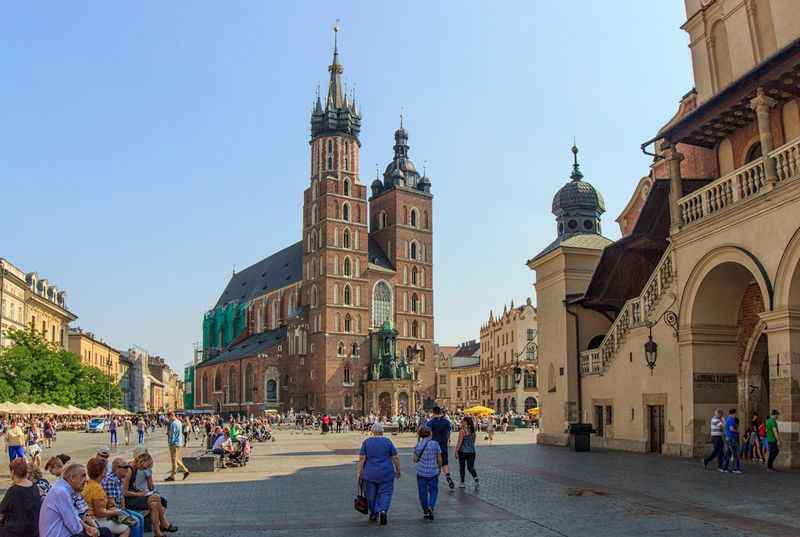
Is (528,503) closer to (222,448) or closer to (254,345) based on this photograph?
(222,448)

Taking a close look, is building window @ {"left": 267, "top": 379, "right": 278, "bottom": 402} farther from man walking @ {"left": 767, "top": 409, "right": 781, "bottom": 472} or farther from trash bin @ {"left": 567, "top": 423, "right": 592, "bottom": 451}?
man walking @ {"left": 767, "top": 409, "right": 781, "bottom": 472}

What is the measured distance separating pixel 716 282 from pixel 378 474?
40.6ft

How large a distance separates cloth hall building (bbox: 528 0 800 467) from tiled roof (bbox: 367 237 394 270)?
208 ft

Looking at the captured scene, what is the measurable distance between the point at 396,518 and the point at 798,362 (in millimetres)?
9656

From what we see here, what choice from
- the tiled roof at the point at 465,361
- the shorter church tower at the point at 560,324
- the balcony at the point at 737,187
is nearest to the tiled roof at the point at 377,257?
the tiled roof at the point at 465,361

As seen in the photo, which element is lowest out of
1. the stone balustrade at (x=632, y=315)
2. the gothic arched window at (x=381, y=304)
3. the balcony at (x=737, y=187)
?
the stone balustrade at (x=632, y=315)

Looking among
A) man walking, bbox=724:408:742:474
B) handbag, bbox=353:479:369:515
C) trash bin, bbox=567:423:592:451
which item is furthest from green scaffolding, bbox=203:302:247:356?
handbag, bbox=353:479:369:515

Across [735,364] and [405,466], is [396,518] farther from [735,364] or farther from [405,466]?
[735,364]

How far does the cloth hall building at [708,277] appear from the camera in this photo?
17.2 m

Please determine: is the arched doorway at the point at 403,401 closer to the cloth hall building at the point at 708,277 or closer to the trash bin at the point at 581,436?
the cloth hall building at the point at 708,277

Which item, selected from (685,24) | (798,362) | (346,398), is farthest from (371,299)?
(798,362)

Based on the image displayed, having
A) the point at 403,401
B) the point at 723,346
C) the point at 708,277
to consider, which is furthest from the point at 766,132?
the point at 403,401

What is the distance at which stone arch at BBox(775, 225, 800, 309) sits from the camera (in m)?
16.8

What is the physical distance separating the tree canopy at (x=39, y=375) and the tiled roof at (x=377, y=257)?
37.5 meters
